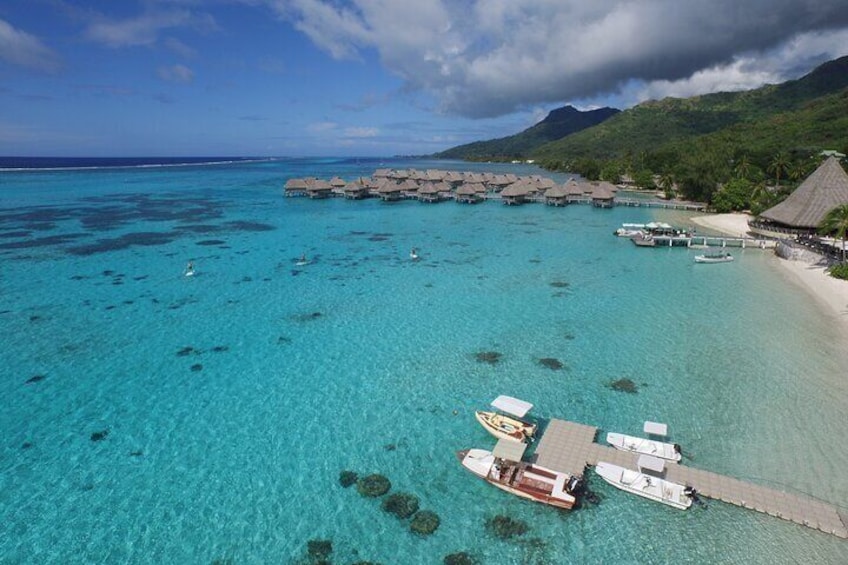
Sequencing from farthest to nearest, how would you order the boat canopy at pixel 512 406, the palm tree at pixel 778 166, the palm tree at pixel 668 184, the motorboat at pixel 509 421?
the palm tree at pixel 668 184, the palm tree at pixel 778 166, the boat canopy at pixel 512 406, the motorboat at pixel 509 421

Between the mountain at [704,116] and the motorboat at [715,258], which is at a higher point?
the mountain at [704,116]

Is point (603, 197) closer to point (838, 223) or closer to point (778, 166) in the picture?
point (778, 166)

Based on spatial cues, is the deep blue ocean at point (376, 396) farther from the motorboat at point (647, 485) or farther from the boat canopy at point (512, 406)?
the boat canopy at point (512, 406)

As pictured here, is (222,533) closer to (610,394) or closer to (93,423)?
(93,423)

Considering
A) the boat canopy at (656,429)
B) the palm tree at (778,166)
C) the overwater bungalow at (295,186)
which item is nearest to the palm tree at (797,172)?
the palm tree at (778,166)

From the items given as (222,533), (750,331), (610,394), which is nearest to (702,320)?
(750,331)
